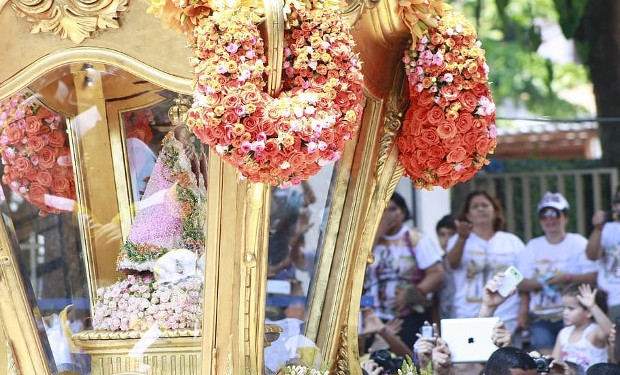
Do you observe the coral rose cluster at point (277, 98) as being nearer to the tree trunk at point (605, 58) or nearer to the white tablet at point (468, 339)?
the white tablet at point (468, 339)

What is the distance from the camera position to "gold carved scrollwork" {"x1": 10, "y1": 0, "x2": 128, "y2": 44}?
3.19 metres

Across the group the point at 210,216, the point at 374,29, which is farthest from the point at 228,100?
the point at 374,29

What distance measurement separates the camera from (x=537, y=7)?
43.3 ft

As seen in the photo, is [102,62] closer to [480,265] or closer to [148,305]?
[148,305]

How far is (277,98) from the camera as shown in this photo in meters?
3.01

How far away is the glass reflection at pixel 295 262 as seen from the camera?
357cm

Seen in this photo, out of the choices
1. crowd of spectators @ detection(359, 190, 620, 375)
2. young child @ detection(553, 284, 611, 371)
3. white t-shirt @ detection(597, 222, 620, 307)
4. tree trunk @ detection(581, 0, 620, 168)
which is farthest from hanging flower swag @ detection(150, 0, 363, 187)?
tree trunk @ detection(581, 0, 620, 168)

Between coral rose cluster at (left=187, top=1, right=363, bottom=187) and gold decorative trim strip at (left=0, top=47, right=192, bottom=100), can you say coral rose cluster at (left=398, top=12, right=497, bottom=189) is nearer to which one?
coral rose cluster at (left=187, top=1, right=363, bottom=187)

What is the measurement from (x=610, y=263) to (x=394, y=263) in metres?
1.31

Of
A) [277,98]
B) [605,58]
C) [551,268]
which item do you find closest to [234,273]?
[277,98]

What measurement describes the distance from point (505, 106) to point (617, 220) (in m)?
9.74

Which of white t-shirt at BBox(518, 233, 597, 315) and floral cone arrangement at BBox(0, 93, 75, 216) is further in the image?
white t-shirt at BBox(518, 233, 597, 315)

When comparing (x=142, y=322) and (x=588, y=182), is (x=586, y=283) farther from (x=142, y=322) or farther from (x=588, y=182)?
(x=142, y=322)

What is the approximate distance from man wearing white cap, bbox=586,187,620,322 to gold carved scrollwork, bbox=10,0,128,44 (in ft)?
13.0
